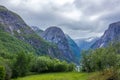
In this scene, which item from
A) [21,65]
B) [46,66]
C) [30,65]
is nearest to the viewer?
[21,65]

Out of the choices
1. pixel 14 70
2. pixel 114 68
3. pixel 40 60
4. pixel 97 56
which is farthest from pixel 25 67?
pixel 114 68

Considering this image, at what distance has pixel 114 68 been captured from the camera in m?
104

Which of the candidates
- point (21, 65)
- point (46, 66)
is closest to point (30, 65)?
point (21, 65)

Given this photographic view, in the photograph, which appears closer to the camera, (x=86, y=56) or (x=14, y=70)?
(x=14, y=70)

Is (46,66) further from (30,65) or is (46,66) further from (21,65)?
(21,65)

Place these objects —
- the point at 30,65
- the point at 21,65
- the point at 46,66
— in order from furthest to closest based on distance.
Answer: the point at 46,66 < the point at 30,65 < the point at 21,65

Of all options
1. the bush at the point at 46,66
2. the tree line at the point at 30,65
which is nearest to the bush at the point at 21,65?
the tree line at the point at 30,65

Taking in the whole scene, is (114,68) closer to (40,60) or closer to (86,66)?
(86,66)

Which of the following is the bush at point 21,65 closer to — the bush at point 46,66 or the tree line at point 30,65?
the tree line at point 30,65

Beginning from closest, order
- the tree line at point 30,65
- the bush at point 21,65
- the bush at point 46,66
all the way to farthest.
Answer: the bush at point 21,65
the tree line at point 30,65
the bush at point 46,66

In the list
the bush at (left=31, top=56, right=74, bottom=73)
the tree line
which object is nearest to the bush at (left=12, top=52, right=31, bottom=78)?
the tree line

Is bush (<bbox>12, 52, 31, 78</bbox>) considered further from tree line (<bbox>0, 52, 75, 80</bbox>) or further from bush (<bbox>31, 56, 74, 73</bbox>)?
bush (<bbox>31, 56, 74, 73</bbox>)

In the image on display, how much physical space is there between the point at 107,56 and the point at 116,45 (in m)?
5.15

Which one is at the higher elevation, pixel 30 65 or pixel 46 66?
pixel 46 66
